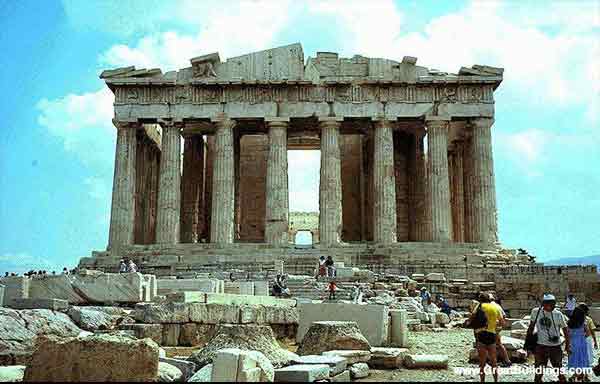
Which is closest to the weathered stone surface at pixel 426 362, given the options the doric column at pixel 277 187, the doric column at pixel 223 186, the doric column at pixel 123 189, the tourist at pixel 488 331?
the tourist at pixel 488 331

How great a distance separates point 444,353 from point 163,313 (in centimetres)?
483

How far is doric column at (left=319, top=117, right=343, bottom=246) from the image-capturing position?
30594mm

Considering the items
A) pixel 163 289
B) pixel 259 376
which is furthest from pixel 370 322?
pixel 163 289

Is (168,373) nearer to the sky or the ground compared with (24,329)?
nearer to the ground

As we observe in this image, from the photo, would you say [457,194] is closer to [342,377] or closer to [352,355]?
[352,355]

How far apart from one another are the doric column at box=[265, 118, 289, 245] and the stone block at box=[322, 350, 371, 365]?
66.4 feet

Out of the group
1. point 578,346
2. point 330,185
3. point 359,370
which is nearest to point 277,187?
point 330,185

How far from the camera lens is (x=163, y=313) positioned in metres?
12.1

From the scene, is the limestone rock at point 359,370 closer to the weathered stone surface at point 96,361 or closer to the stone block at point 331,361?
the stone block at point 331,361

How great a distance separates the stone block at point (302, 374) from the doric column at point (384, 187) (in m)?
22.7

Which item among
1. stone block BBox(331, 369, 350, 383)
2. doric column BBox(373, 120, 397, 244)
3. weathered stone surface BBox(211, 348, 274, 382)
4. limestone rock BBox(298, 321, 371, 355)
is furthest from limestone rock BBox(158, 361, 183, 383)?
→ doric column BBox(373, 120, 397, 244)

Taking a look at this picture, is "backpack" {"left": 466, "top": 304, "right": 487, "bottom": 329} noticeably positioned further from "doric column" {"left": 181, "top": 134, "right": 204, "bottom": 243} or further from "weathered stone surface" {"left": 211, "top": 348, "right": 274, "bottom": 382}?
"doric column" {"left": 181, "top": 134, "right": 204, "bottom": 243}

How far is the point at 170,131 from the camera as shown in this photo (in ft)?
104

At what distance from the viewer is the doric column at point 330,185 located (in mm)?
30594
